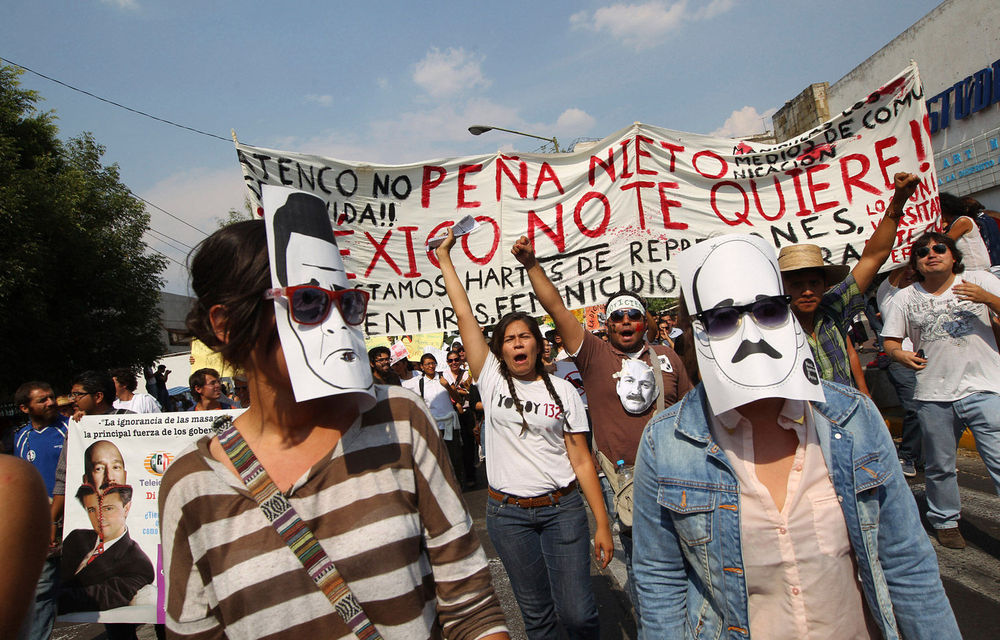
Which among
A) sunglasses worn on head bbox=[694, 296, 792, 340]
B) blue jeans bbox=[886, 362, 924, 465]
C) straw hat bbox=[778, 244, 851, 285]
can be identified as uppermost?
straw hat bbox=[778, 244, 851, 285]

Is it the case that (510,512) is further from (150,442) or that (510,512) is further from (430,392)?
(430,392)

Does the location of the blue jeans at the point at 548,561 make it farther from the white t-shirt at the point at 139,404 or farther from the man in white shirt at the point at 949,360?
the white t-shirt at the point at 139,404

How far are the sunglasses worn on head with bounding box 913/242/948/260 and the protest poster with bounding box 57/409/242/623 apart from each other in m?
4.43

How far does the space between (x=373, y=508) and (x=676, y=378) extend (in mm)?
2428

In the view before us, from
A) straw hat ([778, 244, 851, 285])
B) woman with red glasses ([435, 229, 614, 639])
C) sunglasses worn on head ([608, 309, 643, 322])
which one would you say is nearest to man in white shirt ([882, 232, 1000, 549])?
straw hat ([778, 244, 851, 285])

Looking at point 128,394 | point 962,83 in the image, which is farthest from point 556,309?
point 962,83

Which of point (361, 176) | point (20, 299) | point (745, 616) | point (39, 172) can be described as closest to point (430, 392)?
point (361, 176)

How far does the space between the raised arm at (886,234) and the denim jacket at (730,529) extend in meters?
1.83

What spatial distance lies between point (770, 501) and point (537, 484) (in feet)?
5.54

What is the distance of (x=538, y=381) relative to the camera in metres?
3.57

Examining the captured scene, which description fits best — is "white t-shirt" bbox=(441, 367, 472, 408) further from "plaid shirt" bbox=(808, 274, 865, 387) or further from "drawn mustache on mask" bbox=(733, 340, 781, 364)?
"drawn mustache on mask" bbox=(733, 340, 781, 364)

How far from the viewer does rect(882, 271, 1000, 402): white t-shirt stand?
4.01m

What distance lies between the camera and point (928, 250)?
4.05 metres

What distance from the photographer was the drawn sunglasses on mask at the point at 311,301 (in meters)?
1.47
